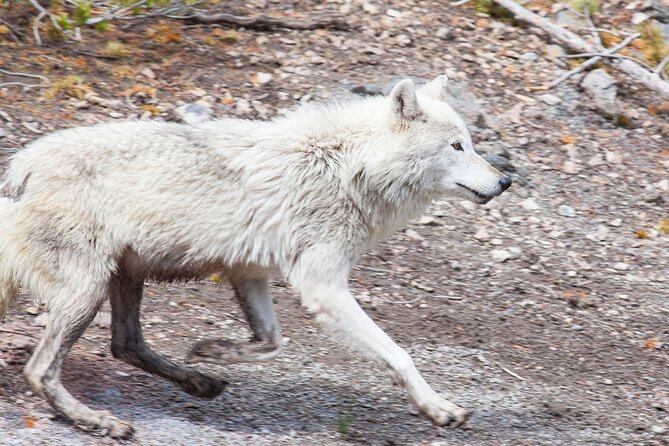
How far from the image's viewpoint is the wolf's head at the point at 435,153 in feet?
17.3

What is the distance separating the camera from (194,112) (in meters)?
8.55

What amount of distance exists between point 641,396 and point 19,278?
12.9 feet

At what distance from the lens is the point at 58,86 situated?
27.9 feet

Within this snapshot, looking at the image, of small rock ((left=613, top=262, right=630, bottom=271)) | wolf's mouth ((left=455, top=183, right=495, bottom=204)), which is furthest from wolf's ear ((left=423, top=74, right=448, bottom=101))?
small rock ((left=613, top=262, right=630, bottom=271))

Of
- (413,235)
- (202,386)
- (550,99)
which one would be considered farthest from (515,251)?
(202,386)

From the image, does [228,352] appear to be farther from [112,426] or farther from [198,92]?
[198,92]

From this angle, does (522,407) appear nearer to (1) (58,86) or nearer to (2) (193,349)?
(2) (193,349)

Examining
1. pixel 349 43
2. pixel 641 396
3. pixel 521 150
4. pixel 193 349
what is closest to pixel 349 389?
pixel 193 349

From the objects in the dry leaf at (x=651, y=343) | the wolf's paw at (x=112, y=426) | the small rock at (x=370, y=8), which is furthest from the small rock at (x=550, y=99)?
the wolf's paw at (x=112, y=426)

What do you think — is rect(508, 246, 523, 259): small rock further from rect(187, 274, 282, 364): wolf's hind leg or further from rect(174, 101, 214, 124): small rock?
rect(187, 274, 282, 364): wolf's hind leg

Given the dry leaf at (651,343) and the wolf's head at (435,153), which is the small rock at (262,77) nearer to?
the wolf's head at (435,153)

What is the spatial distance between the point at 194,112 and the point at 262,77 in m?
1.01

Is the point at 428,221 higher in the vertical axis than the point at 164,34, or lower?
lower

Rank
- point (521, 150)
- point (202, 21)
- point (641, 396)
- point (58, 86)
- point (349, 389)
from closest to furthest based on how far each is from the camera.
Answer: point (349, 389), point (641, 396), point (58, 86), point (521, 150), point (202, 21)
